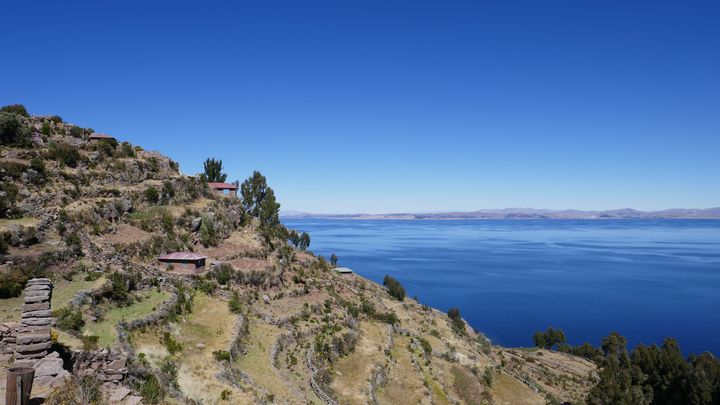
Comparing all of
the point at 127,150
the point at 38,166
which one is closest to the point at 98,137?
the point at 127,150

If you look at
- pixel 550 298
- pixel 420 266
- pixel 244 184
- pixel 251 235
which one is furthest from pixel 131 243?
pixel 420 266

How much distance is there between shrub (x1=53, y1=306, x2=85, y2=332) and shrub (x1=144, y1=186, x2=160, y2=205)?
1003 inches

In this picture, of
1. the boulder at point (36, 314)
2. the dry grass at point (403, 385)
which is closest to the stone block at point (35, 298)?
the boulder at point (36, 314)

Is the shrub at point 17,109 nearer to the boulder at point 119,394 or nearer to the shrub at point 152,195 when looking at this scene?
the shrub at point 152,195

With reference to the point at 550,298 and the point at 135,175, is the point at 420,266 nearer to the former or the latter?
the point at 550,298

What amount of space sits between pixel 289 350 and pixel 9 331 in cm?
2175

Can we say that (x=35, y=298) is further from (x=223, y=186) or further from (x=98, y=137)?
(x=223, y=186)

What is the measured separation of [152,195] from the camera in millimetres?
48750

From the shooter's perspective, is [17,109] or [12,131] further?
[17,109]

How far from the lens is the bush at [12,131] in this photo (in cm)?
4150

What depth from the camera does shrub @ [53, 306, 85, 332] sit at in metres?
22.6

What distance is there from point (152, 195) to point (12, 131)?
14355 mm

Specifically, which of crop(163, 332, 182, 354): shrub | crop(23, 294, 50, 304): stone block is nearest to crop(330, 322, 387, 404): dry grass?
crop(163, 332, 182, 354): shrub

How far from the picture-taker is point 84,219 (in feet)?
128
